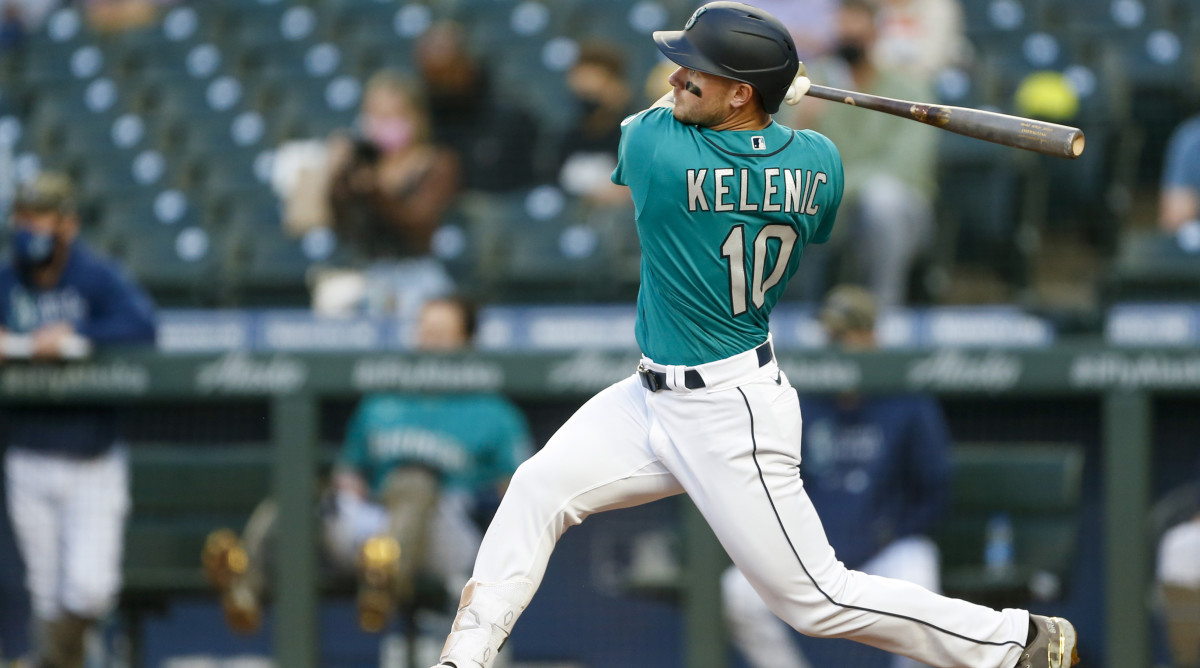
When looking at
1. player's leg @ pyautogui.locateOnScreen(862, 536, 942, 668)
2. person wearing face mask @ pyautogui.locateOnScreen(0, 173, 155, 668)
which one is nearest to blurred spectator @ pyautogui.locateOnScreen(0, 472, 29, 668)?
person wearing face mask @ pyautogui.locateOnScreen(0, 173, 155, 668)

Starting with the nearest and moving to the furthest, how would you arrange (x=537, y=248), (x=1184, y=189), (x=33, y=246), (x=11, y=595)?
1. (x=33, y=246)
2. (x=11, y=595)
3. (x=1184, y=189)
4. (x=537, y=248)

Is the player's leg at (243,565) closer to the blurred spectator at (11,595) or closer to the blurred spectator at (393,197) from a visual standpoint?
the blurred spectator at (11,595)

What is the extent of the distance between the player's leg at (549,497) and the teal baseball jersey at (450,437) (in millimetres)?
1607

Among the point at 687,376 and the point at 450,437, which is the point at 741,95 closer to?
the point at 687,376

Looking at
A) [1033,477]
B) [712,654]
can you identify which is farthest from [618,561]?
[1033,477]

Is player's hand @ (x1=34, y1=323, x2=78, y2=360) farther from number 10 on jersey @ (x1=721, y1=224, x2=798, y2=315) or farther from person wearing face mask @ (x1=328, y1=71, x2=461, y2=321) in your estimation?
A: number 10 on jersey @ (x1=721, y1=224, x2=798, y2=315)

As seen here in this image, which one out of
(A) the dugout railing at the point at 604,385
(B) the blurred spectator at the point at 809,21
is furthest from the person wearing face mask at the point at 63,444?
(B) the blurred spectator at the point at 809,21

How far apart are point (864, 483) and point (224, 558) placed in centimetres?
209

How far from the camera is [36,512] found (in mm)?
4738

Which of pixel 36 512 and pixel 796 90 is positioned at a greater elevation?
pixel 796 90

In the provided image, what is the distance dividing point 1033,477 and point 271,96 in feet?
14.8

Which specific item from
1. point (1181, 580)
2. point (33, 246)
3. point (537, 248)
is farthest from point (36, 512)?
point (1181, 580)

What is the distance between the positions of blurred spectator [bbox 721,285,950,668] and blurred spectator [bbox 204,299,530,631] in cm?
83

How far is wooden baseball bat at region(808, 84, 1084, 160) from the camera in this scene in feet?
8.50
